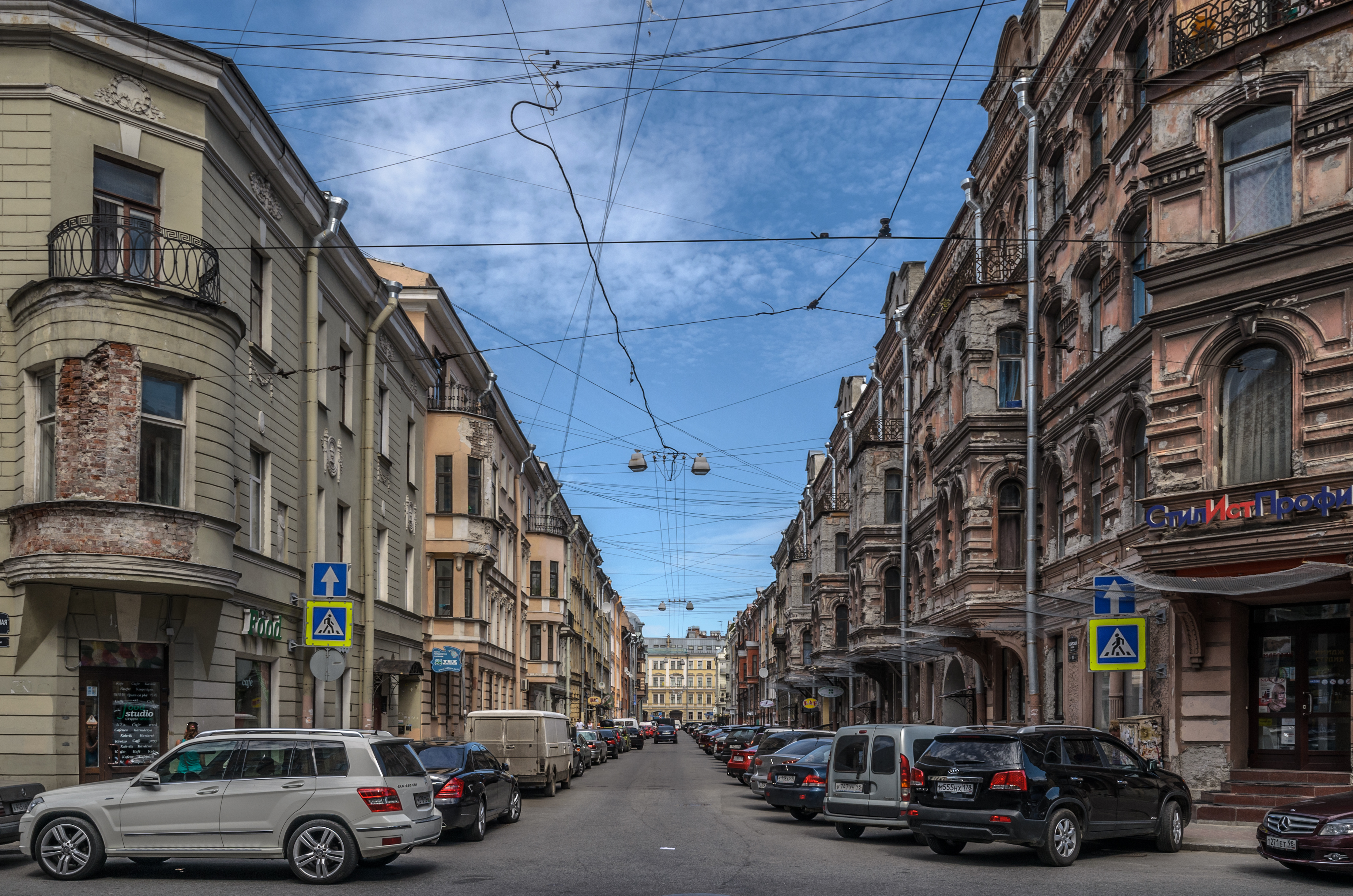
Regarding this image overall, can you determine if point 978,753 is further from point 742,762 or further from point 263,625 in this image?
point 742,762

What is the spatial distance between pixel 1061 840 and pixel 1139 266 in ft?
38.4

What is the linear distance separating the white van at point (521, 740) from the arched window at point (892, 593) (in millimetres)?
21550

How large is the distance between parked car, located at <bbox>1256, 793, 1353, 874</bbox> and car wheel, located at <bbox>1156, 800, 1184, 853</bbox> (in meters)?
2.02

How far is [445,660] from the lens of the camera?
33250 mm

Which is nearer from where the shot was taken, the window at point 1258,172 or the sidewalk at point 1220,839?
the sidewalk at point 1220,839

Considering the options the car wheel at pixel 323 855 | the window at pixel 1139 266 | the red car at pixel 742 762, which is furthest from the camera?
the red car at pixel 742 762

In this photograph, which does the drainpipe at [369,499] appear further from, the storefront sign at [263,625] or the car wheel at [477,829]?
the car wheel at [477,829]

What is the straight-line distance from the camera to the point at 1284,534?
17172mm

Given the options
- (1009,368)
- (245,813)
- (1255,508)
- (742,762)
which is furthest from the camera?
(742,762)

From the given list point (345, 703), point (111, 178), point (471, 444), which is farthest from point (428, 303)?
point (111, 178)

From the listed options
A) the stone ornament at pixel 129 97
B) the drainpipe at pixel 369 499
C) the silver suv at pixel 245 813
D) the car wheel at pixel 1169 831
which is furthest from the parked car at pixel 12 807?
the car wheel at pixel 1169 831

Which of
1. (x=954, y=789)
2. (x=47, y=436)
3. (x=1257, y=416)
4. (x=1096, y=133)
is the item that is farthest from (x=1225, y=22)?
(x=47, y=436)

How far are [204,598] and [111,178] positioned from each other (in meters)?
6.37

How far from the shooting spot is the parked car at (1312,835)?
12.6 m
